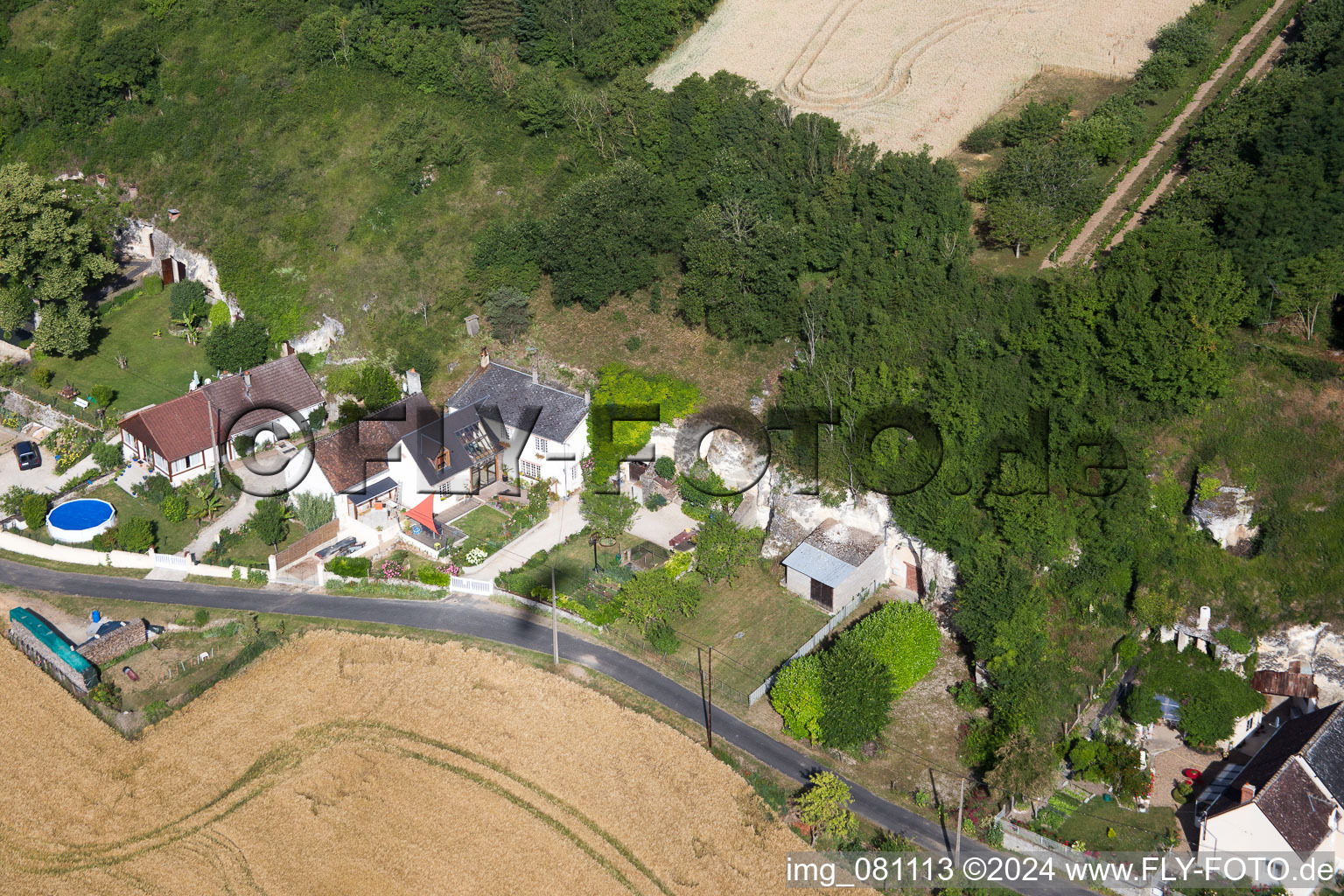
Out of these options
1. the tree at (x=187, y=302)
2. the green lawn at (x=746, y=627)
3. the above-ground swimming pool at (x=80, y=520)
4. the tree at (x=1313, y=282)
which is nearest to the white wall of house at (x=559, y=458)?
the green lawn at (x=746, y=627)

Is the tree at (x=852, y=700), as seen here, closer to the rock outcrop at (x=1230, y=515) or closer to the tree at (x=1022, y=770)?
the tree at (x=1022, y=770)

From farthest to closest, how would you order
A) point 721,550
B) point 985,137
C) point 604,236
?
1. point 985,137
2. point 604,236
3. point 721,550

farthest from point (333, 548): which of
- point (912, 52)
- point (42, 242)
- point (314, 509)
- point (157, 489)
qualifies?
point (912, 52)

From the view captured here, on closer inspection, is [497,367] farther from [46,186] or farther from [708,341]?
[46,186]

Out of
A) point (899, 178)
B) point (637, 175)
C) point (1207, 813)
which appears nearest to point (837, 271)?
point (899, 178)

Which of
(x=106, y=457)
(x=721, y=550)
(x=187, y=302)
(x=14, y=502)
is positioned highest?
(x=187, y=302)

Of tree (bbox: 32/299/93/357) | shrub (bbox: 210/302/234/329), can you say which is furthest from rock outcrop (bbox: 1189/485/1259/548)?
tree (bbox: 32/299/93/357)

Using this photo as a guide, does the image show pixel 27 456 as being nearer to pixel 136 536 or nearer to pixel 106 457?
pixel 106 457
